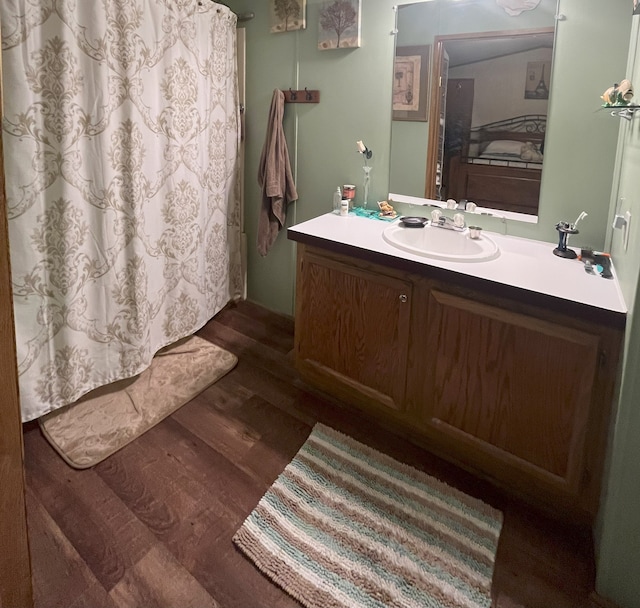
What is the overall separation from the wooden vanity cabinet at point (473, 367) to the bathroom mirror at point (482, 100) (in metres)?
0.63

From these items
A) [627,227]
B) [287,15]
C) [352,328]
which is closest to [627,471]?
[627,227]

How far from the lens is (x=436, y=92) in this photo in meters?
2.16

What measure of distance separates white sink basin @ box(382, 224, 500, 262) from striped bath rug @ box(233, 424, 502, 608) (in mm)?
926

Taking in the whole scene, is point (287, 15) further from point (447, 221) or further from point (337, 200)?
point (447, 221)

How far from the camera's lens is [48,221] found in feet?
6.08

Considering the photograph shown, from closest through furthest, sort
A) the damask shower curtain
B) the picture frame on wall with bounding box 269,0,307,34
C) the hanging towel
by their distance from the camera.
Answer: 1. the damask shower curtain
2. the picture frame on wall with bounding box 269,0,307,34
3. the hanging towel

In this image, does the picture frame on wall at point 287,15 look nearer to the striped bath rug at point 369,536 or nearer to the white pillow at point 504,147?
the white pillow at point 504,147

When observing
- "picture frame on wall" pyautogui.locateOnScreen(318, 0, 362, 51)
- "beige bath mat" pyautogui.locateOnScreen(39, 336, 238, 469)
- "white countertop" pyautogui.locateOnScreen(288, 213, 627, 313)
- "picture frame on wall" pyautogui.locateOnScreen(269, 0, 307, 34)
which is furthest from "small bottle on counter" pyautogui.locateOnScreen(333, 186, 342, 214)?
"beige bath mat" pyautogui.locateOnScreen(39, 336, 238, 469)

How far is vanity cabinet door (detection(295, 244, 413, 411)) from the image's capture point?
196 cm

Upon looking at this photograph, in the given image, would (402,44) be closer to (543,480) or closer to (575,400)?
(575,400)

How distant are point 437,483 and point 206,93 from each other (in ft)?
7.23

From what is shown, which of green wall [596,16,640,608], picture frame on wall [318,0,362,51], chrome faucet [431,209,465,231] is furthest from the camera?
picture frame on wall [318,0,362,51]

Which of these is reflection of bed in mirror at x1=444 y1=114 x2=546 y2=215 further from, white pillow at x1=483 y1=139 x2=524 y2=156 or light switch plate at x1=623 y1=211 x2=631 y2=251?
light switch plate at x1=623 y1=211 x2=631 y2=251

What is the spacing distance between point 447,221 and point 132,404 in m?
1.70
